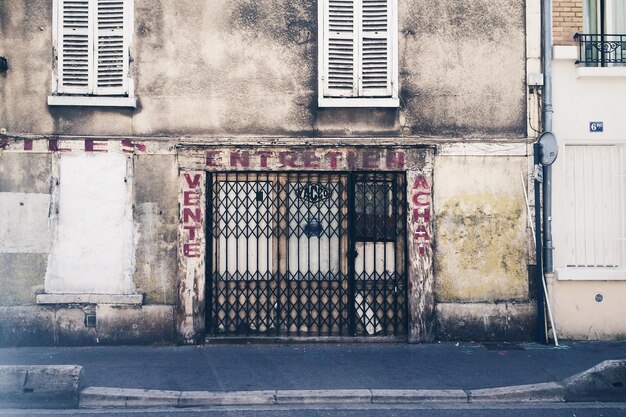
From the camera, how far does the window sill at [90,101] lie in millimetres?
9195

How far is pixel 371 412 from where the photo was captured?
652 centimetres

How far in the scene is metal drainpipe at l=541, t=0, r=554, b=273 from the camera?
9.39 meters

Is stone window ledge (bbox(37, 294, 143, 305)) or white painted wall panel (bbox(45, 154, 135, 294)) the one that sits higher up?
white painted wall panel (bbox(45, 154, 135, 294))

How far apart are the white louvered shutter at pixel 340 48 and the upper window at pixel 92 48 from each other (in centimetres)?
290

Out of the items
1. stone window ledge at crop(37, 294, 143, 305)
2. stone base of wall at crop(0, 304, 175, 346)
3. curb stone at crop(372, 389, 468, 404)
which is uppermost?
stone window ledge at crop(37, 294, 143, 305)

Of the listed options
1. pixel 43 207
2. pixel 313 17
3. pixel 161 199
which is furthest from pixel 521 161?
pixel 43 207

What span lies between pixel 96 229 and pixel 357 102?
425 cm

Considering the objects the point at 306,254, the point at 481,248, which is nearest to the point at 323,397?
the point at 306,254

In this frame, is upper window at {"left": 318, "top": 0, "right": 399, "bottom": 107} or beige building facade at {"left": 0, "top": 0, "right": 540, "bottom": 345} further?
upper window at {"left": 318, "top": 0, "right": 399, "bottom": 107}

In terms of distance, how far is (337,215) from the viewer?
375 inches

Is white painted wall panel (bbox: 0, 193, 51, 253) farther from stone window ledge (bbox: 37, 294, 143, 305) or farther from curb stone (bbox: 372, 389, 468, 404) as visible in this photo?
curb stone (bbox: 372, 389, 468, 404)

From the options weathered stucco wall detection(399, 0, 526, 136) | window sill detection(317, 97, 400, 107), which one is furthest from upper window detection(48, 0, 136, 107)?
weathered stucco wall detection(399, 0, 526, 136)

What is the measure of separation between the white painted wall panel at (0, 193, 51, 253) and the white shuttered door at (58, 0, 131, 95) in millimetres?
1726

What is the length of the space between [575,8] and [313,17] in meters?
3.97
